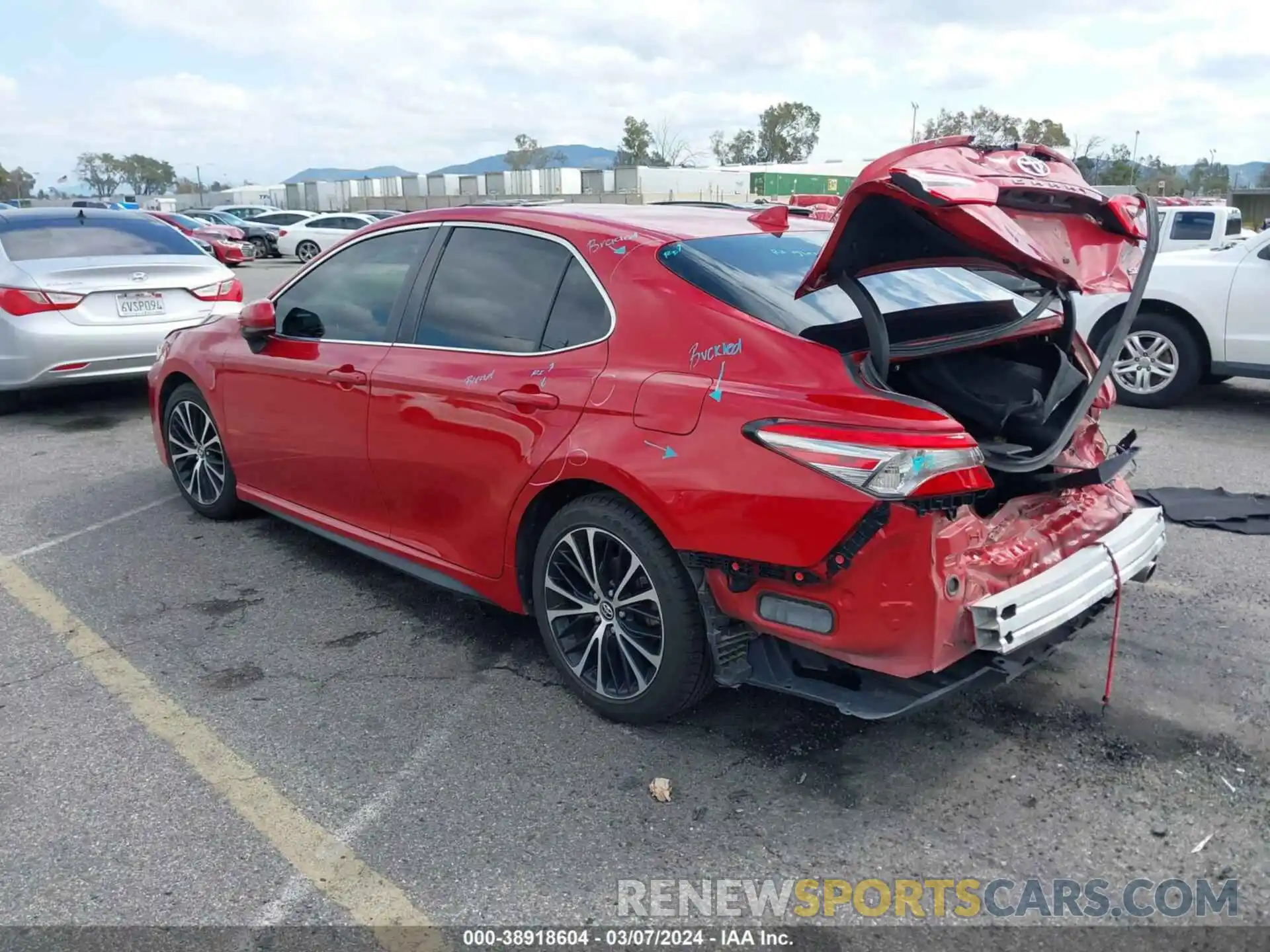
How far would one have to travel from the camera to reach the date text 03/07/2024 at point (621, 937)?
2498mm

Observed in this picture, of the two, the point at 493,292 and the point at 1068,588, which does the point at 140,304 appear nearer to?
the point at 493,292

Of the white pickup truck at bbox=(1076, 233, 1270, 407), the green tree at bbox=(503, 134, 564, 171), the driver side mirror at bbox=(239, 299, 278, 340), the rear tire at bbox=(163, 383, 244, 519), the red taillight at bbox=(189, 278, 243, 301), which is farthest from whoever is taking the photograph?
the green tree at bbox=(503, 134, 564, 171)

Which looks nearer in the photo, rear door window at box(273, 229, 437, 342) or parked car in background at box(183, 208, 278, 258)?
rear door window at box(273, 229, 437, 342)

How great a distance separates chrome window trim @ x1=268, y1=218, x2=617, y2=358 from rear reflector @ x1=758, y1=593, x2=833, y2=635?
1.04 metres

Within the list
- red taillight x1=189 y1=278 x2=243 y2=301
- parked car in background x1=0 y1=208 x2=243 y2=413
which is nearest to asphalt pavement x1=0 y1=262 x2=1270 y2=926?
parked car in background x1=0 y1=208 x2=243 y2=413

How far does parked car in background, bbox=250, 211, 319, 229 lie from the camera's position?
110ft

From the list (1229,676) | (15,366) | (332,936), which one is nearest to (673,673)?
(332,936)

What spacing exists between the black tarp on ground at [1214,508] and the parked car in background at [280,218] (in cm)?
3198

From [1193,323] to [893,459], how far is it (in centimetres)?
662

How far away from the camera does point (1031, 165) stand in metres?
3.04

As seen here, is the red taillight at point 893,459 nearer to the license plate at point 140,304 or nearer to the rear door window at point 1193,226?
the license plate at point 140,304

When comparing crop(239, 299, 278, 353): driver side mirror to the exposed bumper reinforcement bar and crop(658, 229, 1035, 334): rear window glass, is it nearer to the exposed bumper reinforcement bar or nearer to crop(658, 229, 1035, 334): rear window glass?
crop(658, 229, 1035, 334): rear window glass

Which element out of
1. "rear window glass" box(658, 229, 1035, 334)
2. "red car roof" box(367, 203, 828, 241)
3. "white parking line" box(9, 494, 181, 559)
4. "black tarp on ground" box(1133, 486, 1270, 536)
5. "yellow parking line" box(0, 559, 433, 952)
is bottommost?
"yellow parking line" box(0, 559, 433, 952)

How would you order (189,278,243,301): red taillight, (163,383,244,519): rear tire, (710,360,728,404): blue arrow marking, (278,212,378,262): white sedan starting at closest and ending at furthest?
(710,360,728,404): blue arrow marking, (163,383,244,519): rear tire, (189,278,243,301): red taillight, (278,212,378,262): white sedan
